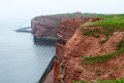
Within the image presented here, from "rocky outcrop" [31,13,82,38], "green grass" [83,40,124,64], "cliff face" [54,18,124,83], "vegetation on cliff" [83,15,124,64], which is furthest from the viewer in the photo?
"rocky outcrop" [31,13,82,38]

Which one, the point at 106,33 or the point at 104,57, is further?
the point at 106,33

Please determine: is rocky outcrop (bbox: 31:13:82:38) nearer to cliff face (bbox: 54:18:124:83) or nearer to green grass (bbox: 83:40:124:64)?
cliff face (bbox: 54:18:124:83)

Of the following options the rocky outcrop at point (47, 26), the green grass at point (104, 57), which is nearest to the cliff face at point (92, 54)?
the green grass at point (104, 57)

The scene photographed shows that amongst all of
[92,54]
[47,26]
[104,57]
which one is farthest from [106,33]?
[47,26]

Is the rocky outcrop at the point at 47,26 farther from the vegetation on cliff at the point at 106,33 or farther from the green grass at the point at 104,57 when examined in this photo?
the green grass at the point at 104,57

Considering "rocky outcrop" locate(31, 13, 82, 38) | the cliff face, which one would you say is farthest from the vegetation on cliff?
"rocky outcrop" locate(31, 13, 82, 38)

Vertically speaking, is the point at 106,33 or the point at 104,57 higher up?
the point at 106,33

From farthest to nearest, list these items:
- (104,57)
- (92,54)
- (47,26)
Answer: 1. (47,26)
2. (92,54)
3. (104,57)

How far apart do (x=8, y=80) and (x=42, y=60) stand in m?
25.2

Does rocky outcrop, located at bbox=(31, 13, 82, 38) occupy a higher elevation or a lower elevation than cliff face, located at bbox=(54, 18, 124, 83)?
lower

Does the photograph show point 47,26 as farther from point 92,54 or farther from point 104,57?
point 104,57

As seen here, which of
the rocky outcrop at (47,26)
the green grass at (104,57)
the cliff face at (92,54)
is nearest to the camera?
the cliff face at (92,54)

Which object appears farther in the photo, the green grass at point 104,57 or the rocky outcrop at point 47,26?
the rocky outcrop at point 47,26

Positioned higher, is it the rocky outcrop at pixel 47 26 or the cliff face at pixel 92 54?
the cliff face at pixel 92 54
